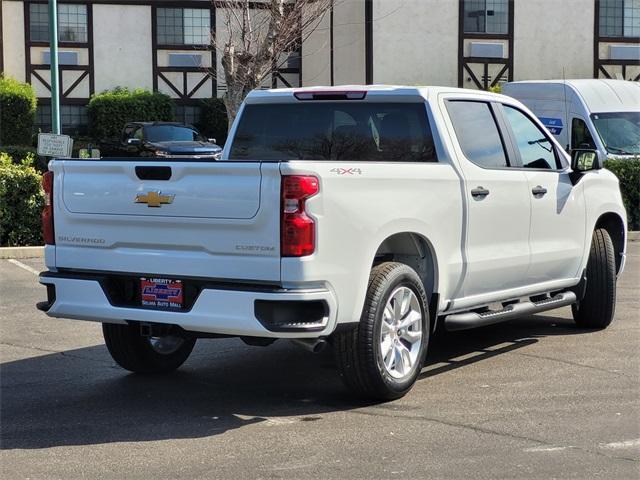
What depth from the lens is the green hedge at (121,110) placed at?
31109 mm

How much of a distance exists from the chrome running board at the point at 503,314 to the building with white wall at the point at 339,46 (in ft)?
76.9

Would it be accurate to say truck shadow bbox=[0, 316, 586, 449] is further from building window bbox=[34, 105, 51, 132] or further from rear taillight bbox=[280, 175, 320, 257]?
building window bbox=[34, 105, 51, 132]

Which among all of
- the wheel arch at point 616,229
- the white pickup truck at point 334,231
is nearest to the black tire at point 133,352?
the white pickup truck at point 334,231

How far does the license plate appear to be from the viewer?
634 cm

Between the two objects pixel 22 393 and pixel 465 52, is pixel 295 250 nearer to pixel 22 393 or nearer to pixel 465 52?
pixel 22 393

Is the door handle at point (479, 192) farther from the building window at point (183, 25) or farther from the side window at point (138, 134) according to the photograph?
the building window at point (183, 25)

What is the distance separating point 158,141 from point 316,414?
72.9 ft

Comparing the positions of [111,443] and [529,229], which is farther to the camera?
[529,229]

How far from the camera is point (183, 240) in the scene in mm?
6316

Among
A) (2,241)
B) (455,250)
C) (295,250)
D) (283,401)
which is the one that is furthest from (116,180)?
(2,241)

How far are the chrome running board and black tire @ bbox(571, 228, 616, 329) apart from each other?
1.69ft

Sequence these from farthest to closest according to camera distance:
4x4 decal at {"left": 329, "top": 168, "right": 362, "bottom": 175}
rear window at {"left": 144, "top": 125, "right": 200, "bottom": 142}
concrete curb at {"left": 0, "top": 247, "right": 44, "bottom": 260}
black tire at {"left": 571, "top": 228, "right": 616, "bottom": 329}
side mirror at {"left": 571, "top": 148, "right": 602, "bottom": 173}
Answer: rear window at {"left": 144, "top": 125, "right": 200, "bottom": 142} < concrete curb at {"left": 0, "top": 247, "right": 44, "bottom": 260} < black tire at {"left": 571, "top": 228, "right": 616, "bottom": 329} < side mirror at {"left": 571, "top": 148, "right": 602, "bottom": 173} < 4x4 decal at {"left": 329, "top": 168, "right": 362, "bottom": 175}

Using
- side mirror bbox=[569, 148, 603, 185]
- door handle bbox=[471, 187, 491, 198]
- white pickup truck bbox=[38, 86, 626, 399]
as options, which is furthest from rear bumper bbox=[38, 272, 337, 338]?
side mirror bbox=[569, 148, 603, 185]

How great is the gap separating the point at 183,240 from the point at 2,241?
9095mm
